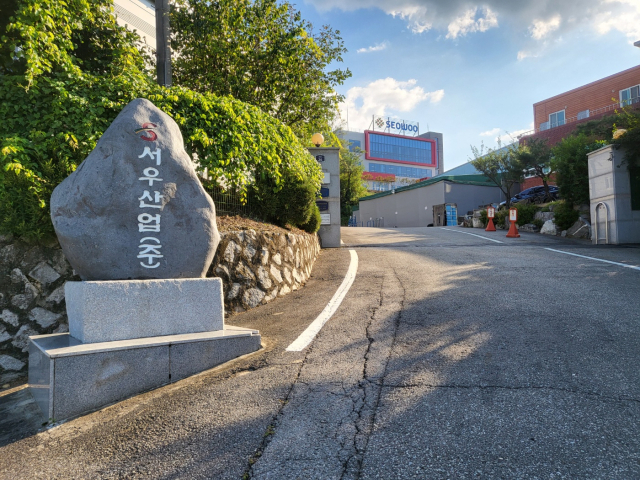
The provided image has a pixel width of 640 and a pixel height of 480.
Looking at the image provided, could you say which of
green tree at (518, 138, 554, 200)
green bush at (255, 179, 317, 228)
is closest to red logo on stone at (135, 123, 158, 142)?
green bush at (255, 179, 317, 228)

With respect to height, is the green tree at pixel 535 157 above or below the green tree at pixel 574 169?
above

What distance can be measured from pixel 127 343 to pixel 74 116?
409cm

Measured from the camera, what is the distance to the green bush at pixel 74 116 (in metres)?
5.59

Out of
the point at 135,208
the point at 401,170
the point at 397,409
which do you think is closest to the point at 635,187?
the point at 397,409

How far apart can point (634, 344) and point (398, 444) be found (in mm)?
2926

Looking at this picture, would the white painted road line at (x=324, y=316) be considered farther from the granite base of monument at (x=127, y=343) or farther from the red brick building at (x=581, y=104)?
the red brick building at (x=581, y=104)

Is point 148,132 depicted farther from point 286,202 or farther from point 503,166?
point 503,166

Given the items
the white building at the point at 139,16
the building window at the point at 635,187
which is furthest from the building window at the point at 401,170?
the building window at the point at 635,187

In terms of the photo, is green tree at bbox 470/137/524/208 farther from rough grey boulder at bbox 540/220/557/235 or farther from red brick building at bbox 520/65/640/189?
rough grey boulder at bbox 540/220/557/235

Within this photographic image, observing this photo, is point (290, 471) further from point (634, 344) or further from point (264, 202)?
point (264, 202)

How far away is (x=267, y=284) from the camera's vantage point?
281 inches

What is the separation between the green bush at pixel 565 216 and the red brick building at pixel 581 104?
749 inches

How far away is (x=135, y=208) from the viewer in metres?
4.22

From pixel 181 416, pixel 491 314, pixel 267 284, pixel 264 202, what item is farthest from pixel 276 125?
pixel 181 416
